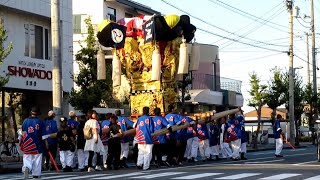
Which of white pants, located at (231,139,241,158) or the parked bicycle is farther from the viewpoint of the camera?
the parked bicycle

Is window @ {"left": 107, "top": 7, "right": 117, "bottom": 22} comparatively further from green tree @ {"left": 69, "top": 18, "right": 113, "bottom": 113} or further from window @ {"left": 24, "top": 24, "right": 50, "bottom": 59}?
green tree @ {"left": 69, "top": 18, "right": 113, "bottom": 113}

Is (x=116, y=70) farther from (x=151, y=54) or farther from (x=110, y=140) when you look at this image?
(x=110, y=140)

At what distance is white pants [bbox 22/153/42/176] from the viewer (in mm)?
18344

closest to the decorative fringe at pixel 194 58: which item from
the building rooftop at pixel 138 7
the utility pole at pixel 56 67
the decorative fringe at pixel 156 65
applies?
the decorative fringe at pixel 156 65

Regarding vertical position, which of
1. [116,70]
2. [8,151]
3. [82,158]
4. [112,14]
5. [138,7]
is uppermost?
[138,7]

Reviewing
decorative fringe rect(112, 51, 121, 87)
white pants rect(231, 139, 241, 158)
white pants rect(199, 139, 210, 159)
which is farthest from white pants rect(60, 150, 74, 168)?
white pants rect(231, 139, 241, 158)

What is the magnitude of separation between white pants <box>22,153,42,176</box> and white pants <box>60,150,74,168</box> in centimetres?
324

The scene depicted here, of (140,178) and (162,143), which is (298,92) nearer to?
(162,143)

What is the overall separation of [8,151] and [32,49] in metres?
6.62

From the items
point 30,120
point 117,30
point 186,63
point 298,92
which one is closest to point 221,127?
point 186,63

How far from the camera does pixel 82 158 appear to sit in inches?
877

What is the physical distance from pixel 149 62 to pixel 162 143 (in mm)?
4107

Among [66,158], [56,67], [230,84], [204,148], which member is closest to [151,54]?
[56,67]

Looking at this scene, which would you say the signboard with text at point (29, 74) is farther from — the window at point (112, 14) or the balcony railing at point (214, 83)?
the balcony railing at point (214, 83)
